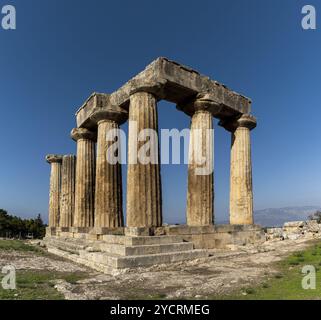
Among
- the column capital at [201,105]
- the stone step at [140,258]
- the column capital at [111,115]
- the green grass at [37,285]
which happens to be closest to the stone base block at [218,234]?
the stone step at [140,258]

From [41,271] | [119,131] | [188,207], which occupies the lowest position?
[41,271]

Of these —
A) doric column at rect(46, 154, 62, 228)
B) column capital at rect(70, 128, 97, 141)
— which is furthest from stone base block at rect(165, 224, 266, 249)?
doric column at rect(46, 154, 62, 228)

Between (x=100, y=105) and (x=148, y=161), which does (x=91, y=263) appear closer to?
(x=148, y=161)

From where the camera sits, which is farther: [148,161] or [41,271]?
[148,161]

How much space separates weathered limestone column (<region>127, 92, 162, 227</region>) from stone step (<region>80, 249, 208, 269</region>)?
193 centimetres

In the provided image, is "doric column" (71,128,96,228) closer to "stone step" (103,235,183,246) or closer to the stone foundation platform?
the stone foundation platform

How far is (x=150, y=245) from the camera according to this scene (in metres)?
14.3

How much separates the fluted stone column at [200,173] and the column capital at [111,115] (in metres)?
4.23

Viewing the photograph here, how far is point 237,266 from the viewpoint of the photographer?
14086 mm

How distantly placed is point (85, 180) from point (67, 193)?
624cm

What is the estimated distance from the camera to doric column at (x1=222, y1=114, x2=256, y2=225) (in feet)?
74.8

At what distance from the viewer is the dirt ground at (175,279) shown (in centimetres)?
930
